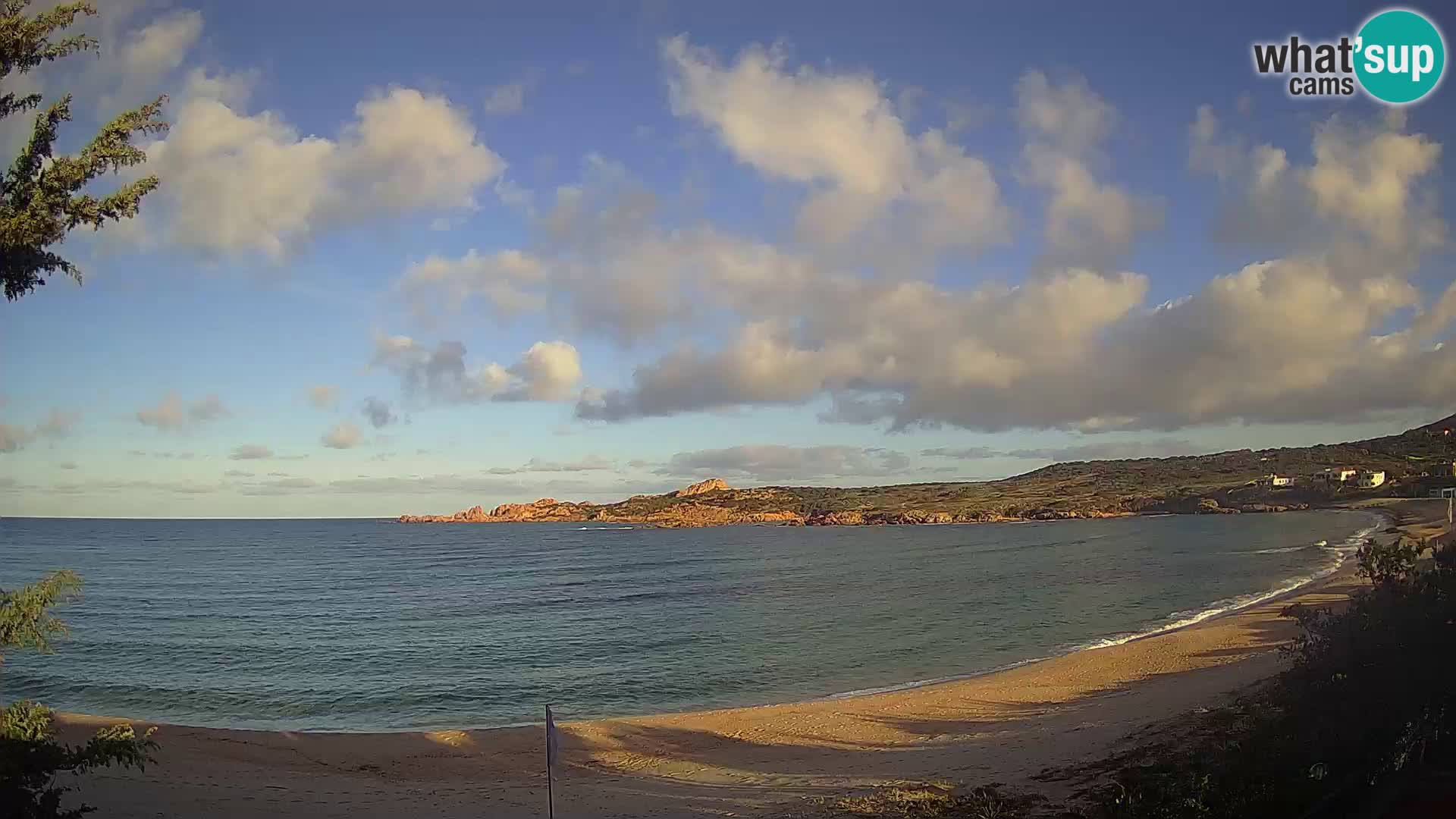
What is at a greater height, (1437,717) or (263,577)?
(1437,717)

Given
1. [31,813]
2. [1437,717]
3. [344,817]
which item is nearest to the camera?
[1437,717]

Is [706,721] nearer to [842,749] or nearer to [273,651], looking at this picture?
[842,749]

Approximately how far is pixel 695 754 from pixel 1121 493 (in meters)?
144

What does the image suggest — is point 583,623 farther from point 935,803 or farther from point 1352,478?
point 1352,478

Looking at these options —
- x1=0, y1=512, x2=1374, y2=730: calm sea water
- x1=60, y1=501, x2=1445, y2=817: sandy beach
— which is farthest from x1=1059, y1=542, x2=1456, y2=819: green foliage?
x1=0, y1=512, x2=1374, y2=730: calm sea water

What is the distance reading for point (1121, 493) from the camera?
144625 mm

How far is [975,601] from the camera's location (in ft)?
143

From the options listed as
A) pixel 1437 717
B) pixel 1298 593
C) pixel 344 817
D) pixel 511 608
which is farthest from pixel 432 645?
pixel 1298 593

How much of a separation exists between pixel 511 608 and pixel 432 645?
11984 mm

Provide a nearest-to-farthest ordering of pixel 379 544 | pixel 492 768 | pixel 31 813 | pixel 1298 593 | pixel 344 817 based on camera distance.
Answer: pixel 31 813, pixel 344 817, pixel 492 768, pixel 1298 593, pixel 379 544

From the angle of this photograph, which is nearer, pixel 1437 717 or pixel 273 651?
pixel 1437 717

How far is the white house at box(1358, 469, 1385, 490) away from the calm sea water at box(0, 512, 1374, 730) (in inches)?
195

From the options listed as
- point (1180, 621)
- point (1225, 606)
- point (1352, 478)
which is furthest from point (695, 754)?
point (1352, 478)

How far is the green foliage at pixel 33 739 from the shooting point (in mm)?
7914
